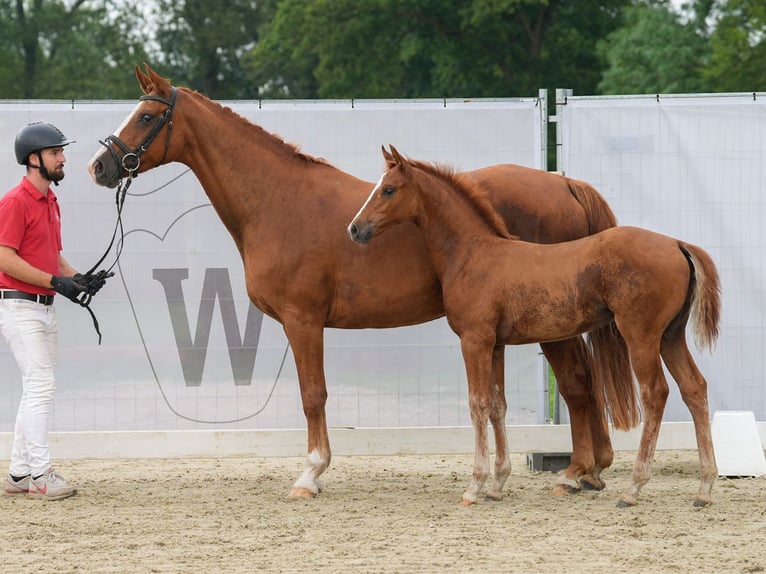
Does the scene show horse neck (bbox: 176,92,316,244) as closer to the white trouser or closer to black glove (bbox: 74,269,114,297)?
black glove (bbox: 74,269,114,297)

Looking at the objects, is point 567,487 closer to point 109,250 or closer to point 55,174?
point 109,250

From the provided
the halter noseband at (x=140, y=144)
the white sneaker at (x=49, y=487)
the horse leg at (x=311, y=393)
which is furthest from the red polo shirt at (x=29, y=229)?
the horse leg at (x=311, y=393)

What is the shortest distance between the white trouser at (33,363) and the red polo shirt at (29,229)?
0.12 meters

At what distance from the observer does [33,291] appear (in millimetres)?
6387

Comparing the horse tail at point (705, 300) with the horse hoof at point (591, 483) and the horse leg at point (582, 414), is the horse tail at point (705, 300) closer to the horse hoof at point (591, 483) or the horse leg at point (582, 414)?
the horse leg at point (582, 414)

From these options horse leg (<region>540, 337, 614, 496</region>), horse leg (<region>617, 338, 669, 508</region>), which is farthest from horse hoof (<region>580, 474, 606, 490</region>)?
horse leg (<region>617, 338, 669, 508</region>)

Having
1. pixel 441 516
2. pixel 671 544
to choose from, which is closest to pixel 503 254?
pixel 441 516

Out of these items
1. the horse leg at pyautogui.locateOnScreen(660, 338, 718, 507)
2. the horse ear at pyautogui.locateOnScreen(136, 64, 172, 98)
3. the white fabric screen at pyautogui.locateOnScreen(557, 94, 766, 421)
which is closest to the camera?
the horse leg at pyautogui.locateOnScreen(660, 338, 718, 507)

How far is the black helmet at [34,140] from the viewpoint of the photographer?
6465 mm

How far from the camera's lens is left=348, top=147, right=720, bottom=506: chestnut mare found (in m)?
5.76

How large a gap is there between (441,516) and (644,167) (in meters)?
3.06

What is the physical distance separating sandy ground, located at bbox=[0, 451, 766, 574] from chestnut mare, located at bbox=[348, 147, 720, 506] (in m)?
0.37

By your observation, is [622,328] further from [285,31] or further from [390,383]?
[285,31]

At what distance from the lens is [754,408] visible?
25.2 feet
